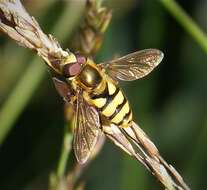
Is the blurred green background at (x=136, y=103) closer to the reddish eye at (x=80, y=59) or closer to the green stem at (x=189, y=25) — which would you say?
the green stem at (x=189, y=25)

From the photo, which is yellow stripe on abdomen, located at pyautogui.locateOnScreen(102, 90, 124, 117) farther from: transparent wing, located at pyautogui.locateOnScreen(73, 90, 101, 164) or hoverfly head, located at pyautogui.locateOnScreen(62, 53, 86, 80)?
hoverfly head, located at pyautogui.locateOnScreen(62, 53, 86, 80)

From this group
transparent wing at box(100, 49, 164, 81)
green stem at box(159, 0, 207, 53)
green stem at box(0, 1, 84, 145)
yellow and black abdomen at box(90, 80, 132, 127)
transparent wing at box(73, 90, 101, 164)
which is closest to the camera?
transparent wing at box(73, 90, 101, 164)

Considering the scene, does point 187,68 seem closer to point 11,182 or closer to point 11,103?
point 11,182

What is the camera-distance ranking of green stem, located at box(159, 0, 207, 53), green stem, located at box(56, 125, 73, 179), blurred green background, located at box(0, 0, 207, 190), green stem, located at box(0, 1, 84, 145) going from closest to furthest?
1. green stem, located at box(56, 125, 73, 179)
2. green stem, located at box(159, 0, 207, 53)
3. green stem, located at box(0, 1, 84, 145)
4. blurred green background, located at box(0, 0, 207, 190)

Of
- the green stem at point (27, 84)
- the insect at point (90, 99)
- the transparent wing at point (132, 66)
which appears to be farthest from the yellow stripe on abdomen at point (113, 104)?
the green stem at point (27, 84)

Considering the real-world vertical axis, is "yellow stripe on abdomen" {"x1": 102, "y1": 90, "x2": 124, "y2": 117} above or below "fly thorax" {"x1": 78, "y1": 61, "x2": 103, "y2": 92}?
below

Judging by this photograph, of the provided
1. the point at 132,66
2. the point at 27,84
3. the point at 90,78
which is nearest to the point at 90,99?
the point at 90,78

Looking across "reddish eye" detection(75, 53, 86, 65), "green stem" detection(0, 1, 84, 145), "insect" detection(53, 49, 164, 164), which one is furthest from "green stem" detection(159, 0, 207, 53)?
"green stem" detection(0, 1, 84, 145)

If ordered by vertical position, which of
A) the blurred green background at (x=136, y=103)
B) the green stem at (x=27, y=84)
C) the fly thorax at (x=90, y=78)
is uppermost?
the green stem at (x=27, y=84)
